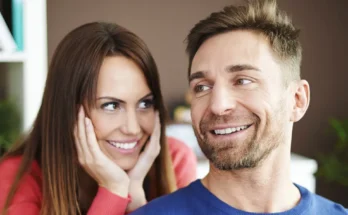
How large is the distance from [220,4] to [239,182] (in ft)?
7.55

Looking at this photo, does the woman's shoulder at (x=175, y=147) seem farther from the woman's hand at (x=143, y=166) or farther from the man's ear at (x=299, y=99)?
the man's ear at (x=299, y=99)

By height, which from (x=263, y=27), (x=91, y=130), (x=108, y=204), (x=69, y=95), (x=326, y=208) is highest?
(x=263, y=27)

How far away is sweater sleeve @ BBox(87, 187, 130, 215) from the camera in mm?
1666

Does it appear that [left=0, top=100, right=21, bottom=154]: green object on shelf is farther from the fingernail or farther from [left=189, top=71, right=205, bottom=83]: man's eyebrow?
[left=189, top=71, right=205, bottom=83]: man's eyebrow

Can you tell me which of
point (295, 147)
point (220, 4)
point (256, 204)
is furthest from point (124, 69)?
point (295, 147)

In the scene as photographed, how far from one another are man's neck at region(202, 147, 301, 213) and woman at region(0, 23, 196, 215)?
1.30ft

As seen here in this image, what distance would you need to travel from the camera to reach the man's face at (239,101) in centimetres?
127

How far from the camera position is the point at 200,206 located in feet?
4.45

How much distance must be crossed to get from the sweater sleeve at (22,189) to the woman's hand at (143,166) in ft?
1.01

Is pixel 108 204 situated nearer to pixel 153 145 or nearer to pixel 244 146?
pixel 153 145

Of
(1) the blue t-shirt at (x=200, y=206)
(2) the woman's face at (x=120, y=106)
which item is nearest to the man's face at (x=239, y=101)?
(1) the blue t-shirt at (x=200, y=206)

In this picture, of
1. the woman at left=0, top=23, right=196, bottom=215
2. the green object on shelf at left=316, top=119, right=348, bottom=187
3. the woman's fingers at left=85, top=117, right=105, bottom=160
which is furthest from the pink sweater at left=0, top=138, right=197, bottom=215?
the green object on shelf at left=316, top=119, right=348, bottom=187

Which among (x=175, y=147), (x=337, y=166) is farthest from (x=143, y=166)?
(x=337, y=166)

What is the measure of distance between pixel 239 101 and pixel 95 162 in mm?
624
